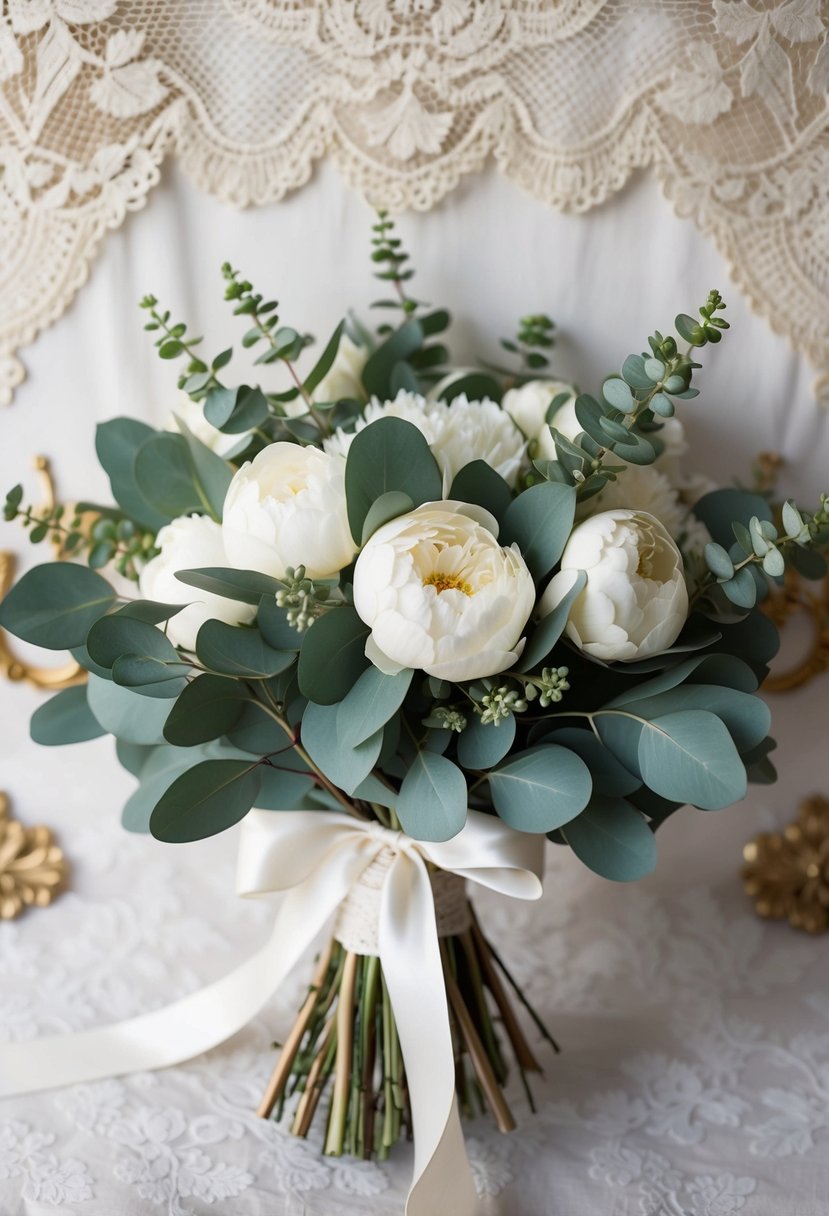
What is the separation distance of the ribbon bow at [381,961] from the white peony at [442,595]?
19 centimetres

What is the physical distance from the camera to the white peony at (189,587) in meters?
0.83

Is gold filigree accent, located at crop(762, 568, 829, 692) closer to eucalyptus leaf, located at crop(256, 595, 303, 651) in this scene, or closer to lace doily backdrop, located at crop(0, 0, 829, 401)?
lace doily backdrop, located at crop(0, 0, 829, 401)

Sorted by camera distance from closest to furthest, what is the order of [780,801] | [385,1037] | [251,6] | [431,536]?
[431,536], [385,1037], [251,6], [780,801]

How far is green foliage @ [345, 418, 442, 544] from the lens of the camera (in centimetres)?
77

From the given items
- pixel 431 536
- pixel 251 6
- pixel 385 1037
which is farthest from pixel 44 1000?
pixel 251 6

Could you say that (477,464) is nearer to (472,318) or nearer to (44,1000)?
(472,318)

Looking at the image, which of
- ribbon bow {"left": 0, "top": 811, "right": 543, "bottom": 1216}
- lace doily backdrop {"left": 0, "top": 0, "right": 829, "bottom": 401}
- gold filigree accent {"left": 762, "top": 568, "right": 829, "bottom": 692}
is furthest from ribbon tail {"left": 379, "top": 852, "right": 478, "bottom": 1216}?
lace doily backdrop {"left": 0, "top": 0, "right": 829, "bottom": 401}

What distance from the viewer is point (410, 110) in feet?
3.61

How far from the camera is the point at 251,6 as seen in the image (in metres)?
1.07

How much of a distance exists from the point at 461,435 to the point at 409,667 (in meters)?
0.21

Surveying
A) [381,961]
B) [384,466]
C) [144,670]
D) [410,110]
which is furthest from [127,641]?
[410,110]

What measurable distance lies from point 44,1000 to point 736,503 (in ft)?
2.95

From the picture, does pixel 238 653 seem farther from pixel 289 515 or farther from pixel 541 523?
pixel 541 523

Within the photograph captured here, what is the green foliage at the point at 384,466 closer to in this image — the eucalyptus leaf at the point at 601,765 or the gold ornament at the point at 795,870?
the eucalyptus leaf at the point at 601,765
